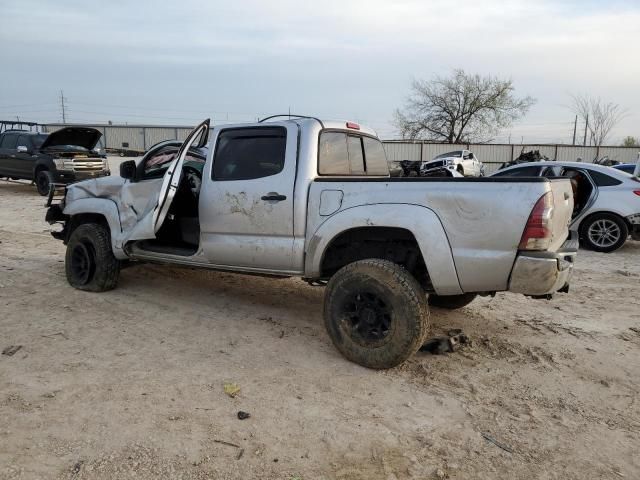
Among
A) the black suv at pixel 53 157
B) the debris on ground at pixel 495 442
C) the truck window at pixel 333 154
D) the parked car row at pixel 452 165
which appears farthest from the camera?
the parked car row at pixel 452 165

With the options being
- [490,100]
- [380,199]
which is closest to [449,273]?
[380,199]

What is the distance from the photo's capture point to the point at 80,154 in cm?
1582

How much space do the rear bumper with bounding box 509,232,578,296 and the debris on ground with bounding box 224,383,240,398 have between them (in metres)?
2.02

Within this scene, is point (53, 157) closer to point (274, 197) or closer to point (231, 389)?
point (274, 197)

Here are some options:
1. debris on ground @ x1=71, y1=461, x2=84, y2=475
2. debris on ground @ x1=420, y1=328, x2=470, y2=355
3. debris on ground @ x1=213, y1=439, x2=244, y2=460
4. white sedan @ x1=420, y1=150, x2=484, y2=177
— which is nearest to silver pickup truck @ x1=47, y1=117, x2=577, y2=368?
debris on ground @ x1=420, y1=328, x2=470, y2=355

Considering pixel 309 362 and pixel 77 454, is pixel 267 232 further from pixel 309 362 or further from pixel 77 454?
pixel 77 454

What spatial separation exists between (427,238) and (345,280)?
2.32ft

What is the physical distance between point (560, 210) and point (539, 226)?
1.56ft

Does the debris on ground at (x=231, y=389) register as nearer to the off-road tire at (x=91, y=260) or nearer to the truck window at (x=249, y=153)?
the truck window at (x=249, y=153)

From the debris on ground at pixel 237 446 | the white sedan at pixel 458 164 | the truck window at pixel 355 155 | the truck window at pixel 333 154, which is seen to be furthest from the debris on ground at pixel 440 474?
the white sedan at pixel 458 164

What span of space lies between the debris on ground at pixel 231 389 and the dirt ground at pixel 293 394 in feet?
0.13

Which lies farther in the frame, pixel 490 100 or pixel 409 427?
pixel 490 100

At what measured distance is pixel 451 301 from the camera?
209 inches

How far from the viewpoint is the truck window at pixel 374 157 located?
5332 millimetres
